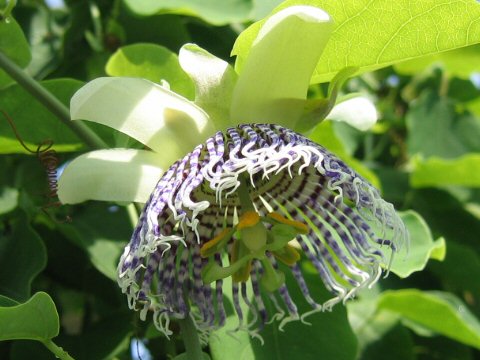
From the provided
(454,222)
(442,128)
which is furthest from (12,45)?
(442,128)

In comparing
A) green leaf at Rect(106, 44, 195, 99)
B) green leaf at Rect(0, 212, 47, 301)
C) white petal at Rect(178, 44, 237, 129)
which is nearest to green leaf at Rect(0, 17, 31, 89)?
green leaf at Rect(106, 44, 195, 99)

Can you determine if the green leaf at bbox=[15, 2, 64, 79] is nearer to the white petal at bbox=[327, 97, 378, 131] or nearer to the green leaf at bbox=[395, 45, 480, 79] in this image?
the white petal at bbox=[327, 97, 378, 131]

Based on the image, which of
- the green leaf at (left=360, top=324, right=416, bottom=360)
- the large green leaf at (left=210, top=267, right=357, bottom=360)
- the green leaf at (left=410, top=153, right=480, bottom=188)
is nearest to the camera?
the large green leaf at (left=210, top=267, right=357, bottom=360)

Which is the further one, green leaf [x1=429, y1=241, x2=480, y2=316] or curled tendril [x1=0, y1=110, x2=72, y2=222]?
green leaf [x1=429, y1=241, x2=480, y2=316]

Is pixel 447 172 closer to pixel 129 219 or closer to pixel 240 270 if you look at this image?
pixel 129 219

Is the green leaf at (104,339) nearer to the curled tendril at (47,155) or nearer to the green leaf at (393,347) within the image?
the curled tendril at (47,155)

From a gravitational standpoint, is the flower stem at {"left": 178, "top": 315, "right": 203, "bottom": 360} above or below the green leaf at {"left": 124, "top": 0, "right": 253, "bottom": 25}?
below

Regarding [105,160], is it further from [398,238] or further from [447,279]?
[447,279]
